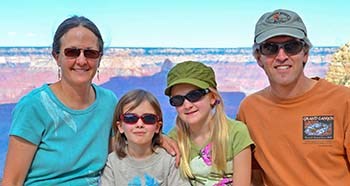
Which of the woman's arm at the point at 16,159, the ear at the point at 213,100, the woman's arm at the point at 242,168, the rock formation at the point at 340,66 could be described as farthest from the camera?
the rock formation at the point at 340,66

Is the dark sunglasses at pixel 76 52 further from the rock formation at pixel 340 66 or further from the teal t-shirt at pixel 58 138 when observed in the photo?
the rock formation at pixel 340 66

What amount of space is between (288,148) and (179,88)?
1.82 feet

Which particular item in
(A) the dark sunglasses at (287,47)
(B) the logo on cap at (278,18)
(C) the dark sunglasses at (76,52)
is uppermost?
(B) the logo on cap at (278,18)

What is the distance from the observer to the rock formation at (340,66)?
18.0ft

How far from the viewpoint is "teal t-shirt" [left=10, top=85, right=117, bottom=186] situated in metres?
2.06

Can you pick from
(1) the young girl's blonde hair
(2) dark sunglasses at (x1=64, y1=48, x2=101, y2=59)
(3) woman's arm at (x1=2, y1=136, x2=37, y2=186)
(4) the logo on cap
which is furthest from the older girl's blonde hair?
(3) woman's arm at (x1=2, y1=136, x2=37, y2=186)

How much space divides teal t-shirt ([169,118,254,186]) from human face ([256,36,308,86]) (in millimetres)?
282

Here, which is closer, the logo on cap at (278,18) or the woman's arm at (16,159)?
the woman's arm at (16,159)

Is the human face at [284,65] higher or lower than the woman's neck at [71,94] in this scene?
higher

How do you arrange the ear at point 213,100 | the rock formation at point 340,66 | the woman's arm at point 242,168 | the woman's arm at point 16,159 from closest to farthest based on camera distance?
the woman's arm at point 16,159
the woman's arm at point 242,168
the ear at point 213,100
the rock formation at point 340,66

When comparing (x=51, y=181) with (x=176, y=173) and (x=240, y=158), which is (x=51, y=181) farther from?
(x=240, y=158)

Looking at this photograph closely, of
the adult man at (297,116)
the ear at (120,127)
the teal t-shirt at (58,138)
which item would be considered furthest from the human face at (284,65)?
the teal t-shirt at (58,138)

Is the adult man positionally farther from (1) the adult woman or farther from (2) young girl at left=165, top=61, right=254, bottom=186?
(1) the adult woman

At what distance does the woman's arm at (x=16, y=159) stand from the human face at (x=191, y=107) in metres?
0.66
